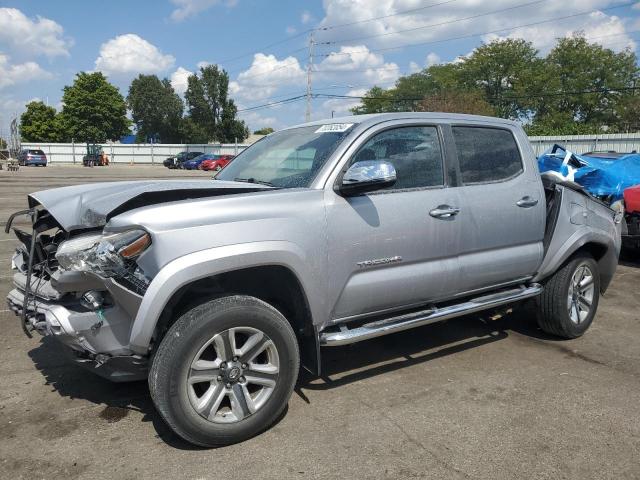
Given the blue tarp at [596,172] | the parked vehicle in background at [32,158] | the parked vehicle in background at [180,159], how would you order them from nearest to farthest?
the blue tarp at [596,172], the parked vehicle in background at [32,158], the parked vehicle in background at [180,159]

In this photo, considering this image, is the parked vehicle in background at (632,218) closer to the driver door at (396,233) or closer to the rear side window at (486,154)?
the rear side window at (486,154)

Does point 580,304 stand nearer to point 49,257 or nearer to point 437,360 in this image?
point 437,360

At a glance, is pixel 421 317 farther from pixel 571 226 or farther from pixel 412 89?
pixel 412 89

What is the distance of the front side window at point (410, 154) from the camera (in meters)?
3.76

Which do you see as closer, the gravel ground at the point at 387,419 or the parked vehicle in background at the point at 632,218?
the gravel ground at the point at 387,419

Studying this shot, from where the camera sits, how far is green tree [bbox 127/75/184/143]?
77750mm

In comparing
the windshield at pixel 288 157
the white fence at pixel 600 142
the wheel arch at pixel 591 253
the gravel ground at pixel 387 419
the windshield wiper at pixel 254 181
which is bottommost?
the gravel ground at pixel 387 419

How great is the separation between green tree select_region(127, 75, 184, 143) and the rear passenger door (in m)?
77.4

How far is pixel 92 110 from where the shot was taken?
66750mm

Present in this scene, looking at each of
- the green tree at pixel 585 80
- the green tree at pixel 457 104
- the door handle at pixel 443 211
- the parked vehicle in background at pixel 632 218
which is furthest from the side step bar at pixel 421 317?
the green tree at pixel 585 80

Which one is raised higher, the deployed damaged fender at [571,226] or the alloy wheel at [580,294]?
the deployed damaged fender at [571,226]

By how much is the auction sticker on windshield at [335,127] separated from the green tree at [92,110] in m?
69.1

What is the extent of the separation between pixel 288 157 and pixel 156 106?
79885mm

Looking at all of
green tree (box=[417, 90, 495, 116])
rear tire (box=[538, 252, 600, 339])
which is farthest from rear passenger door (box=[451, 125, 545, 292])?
green tree (box=[417, 90, 495, 116])
